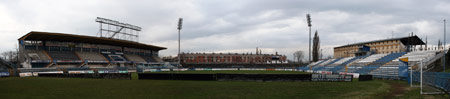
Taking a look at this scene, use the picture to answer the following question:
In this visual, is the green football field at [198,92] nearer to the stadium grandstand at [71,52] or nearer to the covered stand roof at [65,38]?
the stadium grandstand at [71,52]

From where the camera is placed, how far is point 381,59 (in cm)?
5484

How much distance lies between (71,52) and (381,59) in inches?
2948

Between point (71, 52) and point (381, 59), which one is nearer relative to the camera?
point (381, 59)

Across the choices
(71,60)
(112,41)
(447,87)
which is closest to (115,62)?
(112,41)

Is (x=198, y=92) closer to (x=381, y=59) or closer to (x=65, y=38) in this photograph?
(x=381, y=59)

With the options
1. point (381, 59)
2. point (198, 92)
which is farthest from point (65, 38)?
point (381, 59)

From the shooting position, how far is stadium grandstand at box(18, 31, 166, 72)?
6262 cm

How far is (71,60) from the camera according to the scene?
223 feet

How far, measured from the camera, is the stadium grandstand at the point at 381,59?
133 ft

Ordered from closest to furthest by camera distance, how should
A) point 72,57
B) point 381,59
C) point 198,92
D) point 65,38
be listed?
point 198,92 → point 381,59 → point 72,57 → point 65,38

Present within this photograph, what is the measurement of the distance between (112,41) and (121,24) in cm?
1020

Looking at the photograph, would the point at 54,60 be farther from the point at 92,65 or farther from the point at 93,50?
the point at 93,50

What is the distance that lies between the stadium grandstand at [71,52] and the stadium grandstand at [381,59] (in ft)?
178

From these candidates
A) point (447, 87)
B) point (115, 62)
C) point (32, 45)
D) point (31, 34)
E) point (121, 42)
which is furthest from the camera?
point (121, 42)
